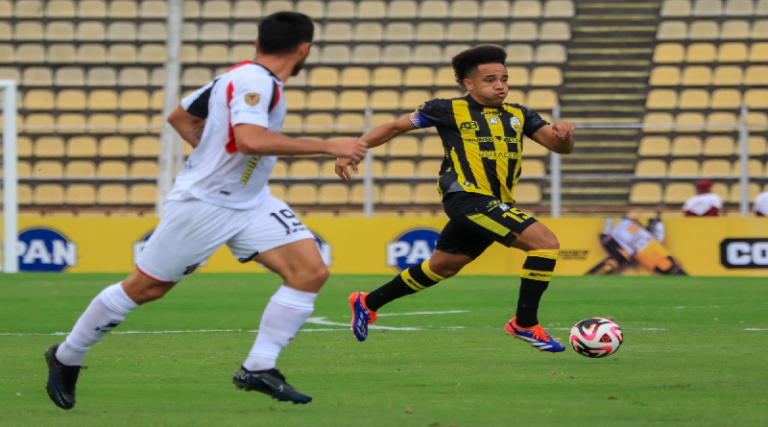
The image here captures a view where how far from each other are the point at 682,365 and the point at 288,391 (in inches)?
108

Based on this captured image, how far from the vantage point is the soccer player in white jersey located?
16.7ft

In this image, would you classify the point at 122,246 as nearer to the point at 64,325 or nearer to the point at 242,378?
the point at 64,325

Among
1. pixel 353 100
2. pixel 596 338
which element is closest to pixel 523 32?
pixel 353 100

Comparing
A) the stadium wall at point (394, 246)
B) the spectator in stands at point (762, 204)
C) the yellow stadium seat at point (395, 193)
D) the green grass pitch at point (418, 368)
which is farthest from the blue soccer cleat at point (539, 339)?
the yellow stadium seat at point (395, 193)

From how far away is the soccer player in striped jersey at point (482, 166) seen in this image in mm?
7398

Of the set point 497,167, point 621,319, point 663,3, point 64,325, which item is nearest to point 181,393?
point 497,167

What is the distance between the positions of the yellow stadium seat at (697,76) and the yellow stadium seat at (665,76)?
0.16 meters

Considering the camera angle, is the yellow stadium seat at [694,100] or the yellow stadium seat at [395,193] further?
the yellow stadium seat at [694,100]

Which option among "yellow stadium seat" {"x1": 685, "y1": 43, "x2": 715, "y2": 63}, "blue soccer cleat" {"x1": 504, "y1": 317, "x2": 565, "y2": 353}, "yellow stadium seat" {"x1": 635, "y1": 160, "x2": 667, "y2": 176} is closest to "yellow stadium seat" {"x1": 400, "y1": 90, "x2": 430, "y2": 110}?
"yellow stadium seat" {"x1": 635, "y1": 160, "x2": 667, "y2": 176}

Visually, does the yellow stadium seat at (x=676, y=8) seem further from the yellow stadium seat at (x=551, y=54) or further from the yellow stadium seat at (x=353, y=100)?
the yellow stadium seat at (x=353, y=100)

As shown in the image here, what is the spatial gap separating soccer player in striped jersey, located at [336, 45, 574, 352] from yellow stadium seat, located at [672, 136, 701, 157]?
1340 cm

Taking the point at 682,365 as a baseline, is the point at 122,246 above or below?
below

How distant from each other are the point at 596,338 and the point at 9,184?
35.0 ft

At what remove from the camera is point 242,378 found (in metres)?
5.08
